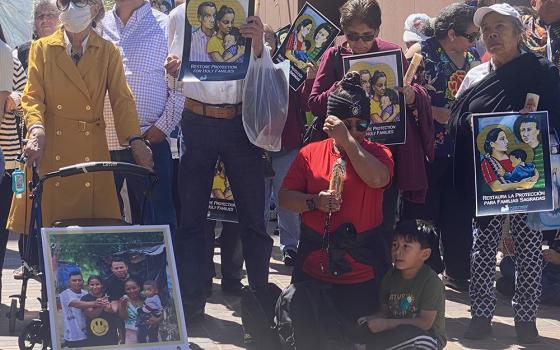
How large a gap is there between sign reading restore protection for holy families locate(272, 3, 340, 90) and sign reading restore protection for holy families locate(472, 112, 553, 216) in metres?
1.80

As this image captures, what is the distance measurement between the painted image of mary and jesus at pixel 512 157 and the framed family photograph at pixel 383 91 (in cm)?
60

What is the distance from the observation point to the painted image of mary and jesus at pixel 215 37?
6.55 meters

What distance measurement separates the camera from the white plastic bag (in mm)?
6727

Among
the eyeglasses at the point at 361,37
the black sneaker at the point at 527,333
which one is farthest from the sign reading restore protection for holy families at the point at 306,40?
the black sneaker at the point at 527,333

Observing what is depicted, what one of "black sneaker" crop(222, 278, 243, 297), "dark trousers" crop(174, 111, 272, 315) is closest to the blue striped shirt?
"dark trousers" crop(174, 111, 272, 315)

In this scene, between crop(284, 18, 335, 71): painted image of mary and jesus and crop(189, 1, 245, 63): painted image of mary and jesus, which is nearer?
crop(189, 1, 245, 63): painted image of mary and jesus

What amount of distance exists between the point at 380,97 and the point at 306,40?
138cm

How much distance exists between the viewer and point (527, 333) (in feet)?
21.9

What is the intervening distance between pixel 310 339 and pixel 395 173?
171 centimetres

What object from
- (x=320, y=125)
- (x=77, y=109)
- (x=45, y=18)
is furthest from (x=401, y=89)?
(x=45, y=18)

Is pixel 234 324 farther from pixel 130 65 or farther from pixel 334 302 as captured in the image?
pixel 130 65

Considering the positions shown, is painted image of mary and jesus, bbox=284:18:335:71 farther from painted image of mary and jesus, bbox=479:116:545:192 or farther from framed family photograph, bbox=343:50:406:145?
painted image of mary and jesus, bbox=479:116:545:192

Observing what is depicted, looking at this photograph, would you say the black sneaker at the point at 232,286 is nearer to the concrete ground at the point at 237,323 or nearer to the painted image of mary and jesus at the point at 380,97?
the concrete ground at the point at 237,323

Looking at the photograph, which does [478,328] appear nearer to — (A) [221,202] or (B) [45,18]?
(A) [221,202]
